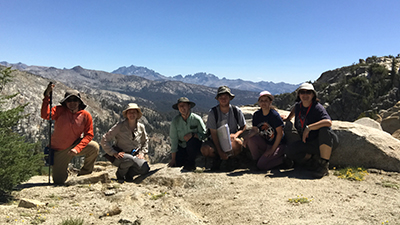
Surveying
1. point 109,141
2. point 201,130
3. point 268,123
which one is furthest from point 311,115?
point 109,141

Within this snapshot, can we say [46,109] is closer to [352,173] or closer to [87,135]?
[87,135]

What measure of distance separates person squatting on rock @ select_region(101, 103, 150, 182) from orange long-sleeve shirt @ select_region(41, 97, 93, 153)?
2.32 feet

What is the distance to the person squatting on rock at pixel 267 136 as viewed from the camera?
852cm

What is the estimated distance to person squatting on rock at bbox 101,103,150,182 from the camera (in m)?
8.66

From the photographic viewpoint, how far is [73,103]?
8.36 meters

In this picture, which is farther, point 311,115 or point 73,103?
point 73,103

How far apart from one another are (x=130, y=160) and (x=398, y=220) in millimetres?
7082

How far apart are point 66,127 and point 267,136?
637 cm

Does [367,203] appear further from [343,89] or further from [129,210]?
[343,89]

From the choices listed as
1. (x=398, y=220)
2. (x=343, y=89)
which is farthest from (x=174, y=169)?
(x=343, y=89)

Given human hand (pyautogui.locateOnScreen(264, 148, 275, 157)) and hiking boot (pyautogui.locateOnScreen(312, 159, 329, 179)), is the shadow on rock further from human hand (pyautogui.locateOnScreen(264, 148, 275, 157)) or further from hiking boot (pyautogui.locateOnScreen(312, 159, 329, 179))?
human hand (pyautogui.locateOnScreen(264, 148, 275, 157))

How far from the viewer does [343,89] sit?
6128cm

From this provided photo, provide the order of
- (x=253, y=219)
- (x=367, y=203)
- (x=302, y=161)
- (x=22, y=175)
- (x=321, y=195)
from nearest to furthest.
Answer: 1. (x=253, y=219)
2. (x=367, y=203)
3. (x=321, y=195)
4. (x=22, y=175)
5. (x=302, y=161)

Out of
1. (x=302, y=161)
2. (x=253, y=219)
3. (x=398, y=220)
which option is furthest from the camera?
(x=302, y=161)
